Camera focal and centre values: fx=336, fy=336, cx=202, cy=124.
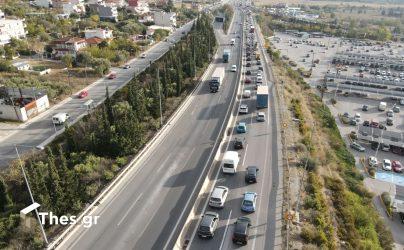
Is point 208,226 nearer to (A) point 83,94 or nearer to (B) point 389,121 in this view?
(A) point 83,94

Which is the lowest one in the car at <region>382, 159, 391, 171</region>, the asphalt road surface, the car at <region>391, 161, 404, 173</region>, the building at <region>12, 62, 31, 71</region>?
the car at <region>391, 161, 404, 173</region>

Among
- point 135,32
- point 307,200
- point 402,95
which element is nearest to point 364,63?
point 402,95

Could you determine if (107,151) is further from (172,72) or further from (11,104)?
(172,72)

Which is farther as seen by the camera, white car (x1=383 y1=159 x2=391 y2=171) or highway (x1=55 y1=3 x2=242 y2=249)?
white car (x1=383 y1=159 x2=391 y2=171)

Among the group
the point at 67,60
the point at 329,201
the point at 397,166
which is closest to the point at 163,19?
the point at 67,60

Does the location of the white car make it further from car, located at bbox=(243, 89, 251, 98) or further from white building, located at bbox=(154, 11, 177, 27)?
white building, located at bbox=(154, 11, 177, 27)

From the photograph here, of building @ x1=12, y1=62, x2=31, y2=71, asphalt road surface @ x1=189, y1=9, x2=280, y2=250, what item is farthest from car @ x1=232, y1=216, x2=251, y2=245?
building @ x1=12, y1=62, x2=31, y2=71

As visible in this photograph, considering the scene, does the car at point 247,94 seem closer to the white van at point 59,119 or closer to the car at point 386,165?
the car at point 386,165
